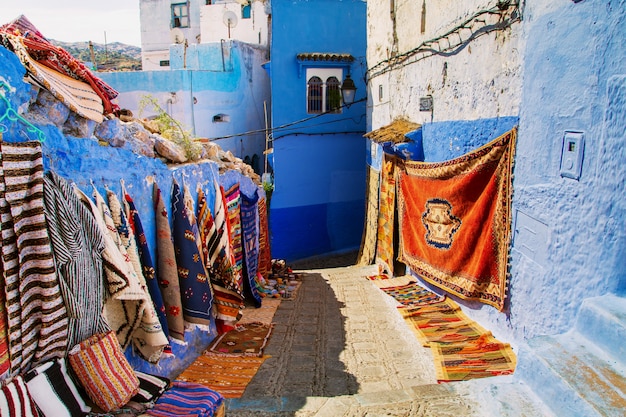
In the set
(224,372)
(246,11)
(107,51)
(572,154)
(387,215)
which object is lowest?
(224,372)

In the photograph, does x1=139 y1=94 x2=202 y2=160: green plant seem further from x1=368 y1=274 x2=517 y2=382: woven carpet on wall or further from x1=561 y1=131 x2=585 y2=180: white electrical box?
x1=561 y1=131 x2=585 y2=180: white electrical box

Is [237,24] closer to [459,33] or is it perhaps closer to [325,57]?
[325,57]

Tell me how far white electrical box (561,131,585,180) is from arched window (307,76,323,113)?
10.7 m

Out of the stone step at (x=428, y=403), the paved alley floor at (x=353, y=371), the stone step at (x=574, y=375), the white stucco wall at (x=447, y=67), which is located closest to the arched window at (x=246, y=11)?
the white stucco wall at (x=447, y=67)

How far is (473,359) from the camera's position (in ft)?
14.8

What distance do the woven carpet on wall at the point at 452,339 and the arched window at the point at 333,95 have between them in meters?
8.16

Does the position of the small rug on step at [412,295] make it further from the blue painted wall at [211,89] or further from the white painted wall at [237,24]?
the white painted wall at [237,24]

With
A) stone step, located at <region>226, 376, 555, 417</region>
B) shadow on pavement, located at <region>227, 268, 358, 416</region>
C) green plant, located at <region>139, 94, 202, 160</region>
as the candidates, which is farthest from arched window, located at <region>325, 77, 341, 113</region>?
stone step, located at <region>226, 376, 555, 417</region>

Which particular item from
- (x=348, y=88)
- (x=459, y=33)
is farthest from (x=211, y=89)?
(x=459, y=33)

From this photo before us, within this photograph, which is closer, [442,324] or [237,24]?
[442,324]

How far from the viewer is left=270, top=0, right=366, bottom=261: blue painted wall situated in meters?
13.4

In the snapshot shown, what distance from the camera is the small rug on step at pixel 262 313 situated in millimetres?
6504

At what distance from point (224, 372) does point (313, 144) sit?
10.0m

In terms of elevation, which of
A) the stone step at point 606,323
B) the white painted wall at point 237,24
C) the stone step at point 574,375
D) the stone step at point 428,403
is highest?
the white painted wall at point 237,24
